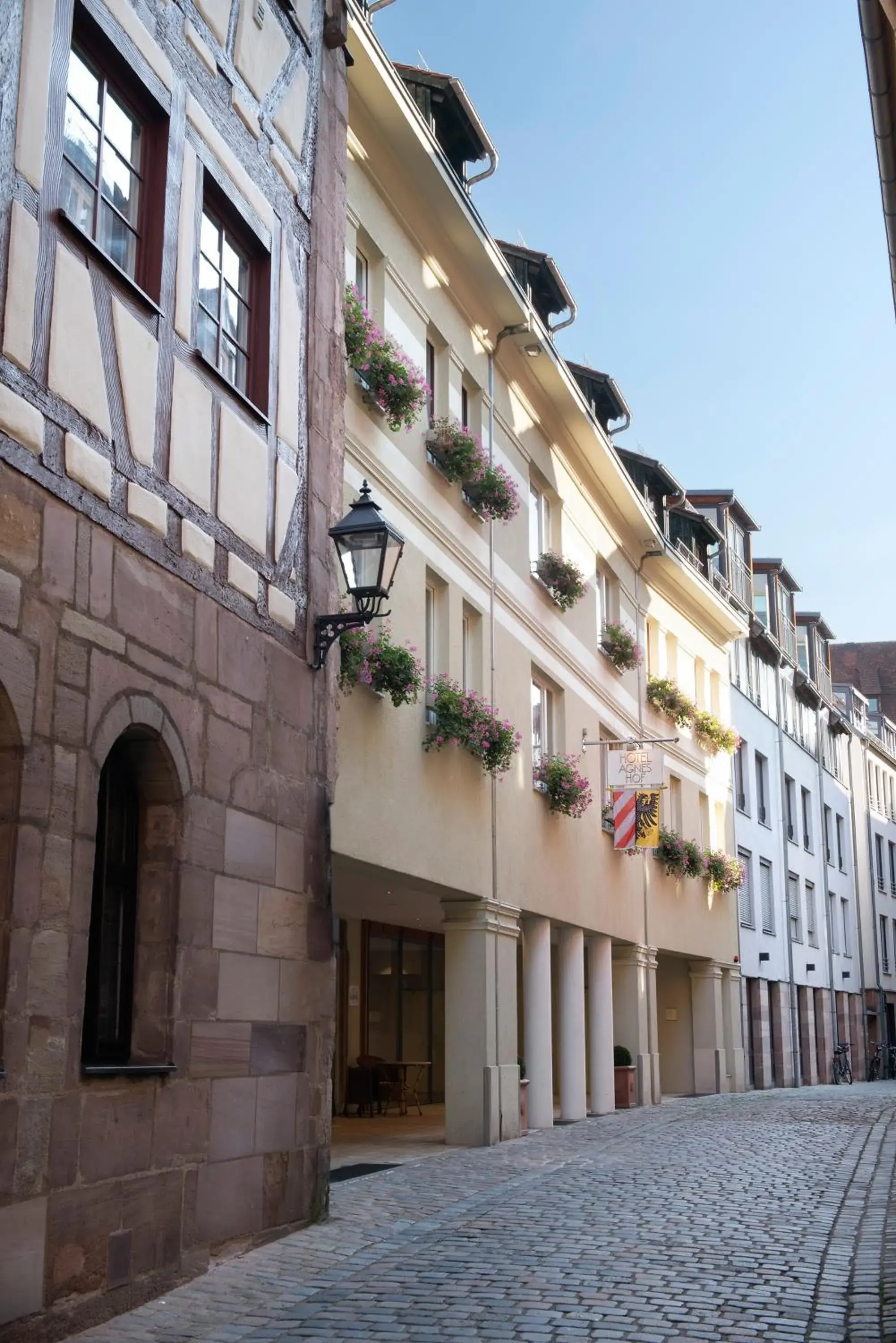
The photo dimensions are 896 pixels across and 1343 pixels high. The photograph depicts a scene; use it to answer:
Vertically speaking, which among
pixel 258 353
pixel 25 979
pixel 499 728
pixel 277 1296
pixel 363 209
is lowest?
pixel 277 1296

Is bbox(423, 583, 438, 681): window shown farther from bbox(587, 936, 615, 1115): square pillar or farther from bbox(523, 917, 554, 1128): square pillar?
bbox(587, 936, 615, 1115): square pillar

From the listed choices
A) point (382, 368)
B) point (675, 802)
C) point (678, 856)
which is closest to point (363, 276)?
point (382, 368)

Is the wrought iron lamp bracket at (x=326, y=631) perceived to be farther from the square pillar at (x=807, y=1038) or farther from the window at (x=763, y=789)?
the square pillar at (x=807, y=1038)

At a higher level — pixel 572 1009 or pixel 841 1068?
pixel 572 1009

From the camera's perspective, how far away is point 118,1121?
718 centimetres

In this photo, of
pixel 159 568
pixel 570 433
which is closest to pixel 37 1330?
pixel 159 568

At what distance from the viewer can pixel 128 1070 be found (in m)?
7.28

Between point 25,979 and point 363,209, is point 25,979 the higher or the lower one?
the lower one

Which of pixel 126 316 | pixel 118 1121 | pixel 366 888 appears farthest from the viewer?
pixel 366 888

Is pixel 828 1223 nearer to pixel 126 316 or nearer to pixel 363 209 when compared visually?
pixel 126 316

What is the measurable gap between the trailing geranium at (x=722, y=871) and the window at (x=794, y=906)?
8427 mm

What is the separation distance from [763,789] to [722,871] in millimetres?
7953

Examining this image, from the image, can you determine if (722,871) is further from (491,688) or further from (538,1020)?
(491,688)

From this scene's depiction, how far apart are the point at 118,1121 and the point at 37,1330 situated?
3.51 ft
